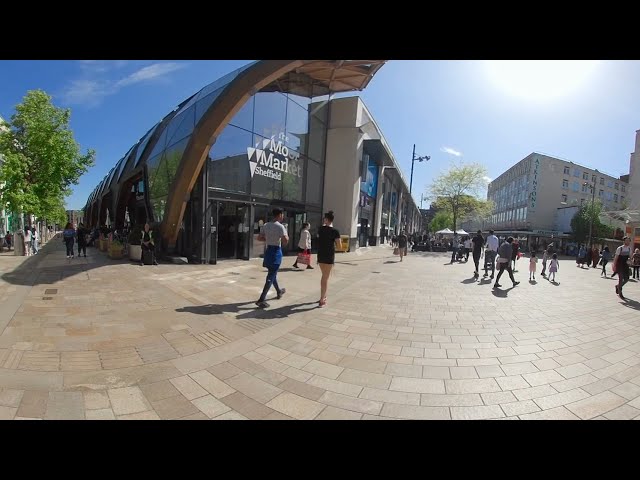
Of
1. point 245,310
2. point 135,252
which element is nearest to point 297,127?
point 135,252

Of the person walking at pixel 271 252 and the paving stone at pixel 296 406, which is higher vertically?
the person walking at pixel 271 252

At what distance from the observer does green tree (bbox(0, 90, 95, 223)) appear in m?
17.3

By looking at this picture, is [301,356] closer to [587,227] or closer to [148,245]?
[148,245]

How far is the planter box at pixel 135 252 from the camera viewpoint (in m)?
11.3

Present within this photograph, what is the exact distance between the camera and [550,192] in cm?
5209

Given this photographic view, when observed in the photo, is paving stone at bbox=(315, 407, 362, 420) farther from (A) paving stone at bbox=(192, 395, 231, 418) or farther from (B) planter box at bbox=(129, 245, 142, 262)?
(B) planter box at bbox=(129, 245, 142, 262)

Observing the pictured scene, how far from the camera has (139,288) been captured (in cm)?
666

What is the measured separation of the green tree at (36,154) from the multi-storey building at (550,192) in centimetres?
6022

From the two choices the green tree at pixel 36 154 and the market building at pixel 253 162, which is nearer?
the market building at pixel 253 162

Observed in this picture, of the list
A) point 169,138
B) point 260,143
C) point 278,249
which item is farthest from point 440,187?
point 278,249

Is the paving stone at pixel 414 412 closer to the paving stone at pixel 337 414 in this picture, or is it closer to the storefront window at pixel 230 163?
the paving stone at pixel 337 414

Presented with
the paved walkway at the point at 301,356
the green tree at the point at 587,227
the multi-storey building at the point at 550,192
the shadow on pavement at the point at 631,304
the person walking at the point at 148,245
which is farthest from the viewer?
the multi-storey building at the point at 550,192

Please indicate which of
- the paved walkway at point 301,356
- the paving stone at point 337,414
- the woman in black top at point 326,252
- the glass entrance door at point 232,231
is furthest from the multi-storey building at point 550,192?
the paving stone at point 337,414
